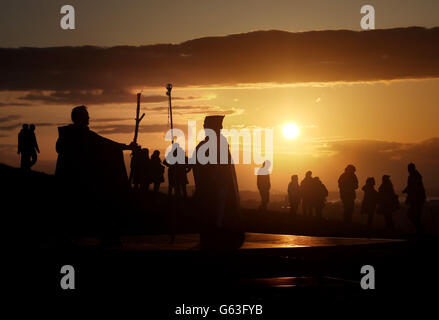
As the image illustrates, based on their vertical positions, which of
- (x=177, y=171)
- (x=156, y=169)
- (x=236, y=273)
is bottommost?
(x=236, y=273)

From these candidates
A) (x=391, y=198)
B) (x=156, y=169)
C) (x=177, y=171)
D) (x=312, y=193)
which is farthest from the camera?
(x=312, y=193)

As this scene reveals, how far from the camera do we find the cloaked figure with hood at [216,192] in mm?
15070

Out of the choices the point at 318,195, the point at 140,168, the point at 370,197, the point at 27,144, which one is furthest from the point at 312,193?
the point at 27,144

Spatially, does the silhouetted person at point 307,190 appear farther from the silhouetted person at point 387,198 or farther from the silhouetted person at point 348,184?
the silhouetted person at point 387,198

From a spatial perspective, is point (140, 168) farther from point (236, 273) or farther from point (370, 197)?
point (236, 273)

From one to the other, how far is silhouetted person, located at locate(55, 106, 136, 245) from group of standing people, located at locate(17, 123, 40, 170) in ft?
64.4

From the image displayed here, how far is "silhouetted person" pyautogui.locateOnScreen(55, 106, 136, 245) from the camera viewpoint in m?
12.4

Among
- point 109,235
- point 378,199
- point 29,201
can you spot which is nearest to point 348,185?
point 378,199

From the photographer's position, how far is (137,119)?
1513 cm

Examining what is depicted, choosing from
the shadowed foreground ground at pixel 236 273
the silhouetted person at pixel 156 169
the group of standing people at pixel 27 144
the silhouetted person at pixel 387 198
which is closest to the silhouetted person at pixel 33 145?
the group of standing people at pixel 27 144

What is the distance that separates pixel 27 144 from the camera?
31.8 m

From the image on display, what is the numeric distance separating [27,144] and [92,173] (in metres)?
20.1

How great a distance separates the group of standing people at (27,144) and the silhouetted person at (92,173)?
19.6 meters

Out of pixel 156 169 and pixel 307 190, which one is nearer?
pixel 156 169
